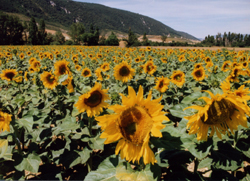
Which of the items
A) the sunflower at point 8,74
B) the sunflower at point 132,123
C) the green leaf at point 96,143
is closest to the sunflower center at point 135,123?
the sunflower at point 132,123

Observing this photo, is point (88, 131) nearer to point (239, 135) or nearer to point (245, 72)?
point (239, 135)

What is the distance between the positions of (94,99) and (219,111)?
5.15 feet

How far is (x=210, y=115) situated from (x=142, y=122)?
2.00ft

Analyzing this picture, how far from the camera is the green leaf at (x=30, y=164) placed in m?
1.80

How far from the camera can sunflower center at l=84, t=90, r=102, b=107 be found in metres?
2.06

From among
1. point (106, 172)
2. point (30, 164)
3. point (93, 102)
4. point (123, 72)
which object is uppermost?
point (123, 72)

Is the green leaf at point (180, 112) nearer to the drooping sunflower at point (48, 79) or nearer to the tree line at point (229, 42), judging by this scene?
the drooping sunflower at point (48, 79)

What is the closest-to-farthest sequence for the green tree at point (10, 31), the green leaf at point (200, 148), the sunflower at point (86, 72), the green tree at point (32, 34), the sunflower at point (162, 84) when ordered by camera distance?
the green leaf at point (200, 148) → the sunflower at point (162, 84) → the sunflower at point (86, 72) → the green tree at point (10, 31) → the green tree at point (32, 34)

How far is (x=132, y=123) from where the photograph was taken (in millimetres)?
1205

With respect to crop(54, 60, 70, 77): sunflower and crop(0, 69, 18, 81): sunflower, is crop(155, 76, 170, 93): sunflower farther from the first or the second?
crop(0, 69, 18, 81): sunflower

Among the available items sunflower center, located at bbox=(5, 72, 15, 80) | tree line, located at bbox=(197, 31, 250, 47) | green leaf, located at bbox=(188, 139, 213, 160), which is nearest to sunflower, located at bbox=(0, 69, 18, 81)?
sunflower center, located at bbox=(5, 72, 15, 80)

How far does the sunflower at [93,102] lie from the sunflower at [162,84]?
6.85 feet

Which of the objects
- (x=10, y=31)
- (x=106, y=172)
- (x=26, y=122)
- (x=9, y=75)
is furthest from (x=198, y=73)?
(x=10, y=31)

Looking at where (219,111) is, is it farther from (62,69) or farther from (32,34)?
(32,34)
